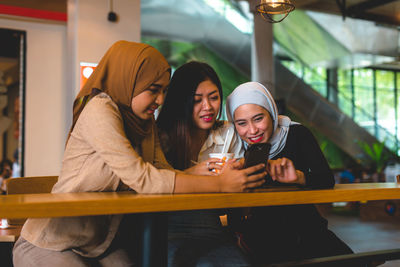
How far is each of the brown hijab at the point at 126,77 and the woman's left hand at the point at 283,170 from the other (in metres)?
0.60

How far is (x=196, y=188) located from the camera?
1312mm

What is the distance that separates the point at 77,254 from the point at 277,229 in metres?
0.92

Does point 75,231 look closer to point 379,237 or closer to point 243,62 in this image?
point 379,237

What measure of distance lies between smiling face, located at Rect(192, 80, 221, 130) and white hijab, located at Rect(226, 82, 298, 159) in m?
0.13

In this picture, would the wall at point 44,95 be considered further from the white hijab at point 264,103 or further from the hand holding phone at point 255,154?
the hand holding phone at point 255,154

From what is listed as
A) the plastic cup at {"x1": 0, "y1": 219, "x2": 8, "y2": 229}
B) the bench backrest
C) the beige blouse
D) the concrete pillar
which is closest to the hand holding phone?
the beige blouse

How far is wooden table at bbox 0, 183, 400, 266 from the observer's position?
99cm

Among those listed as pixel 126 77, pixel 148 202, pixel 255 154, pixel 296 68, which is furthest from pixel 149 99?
pixel 296 68

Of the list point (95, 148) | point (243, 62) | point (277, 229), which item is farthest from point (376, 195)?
point (243, 62)

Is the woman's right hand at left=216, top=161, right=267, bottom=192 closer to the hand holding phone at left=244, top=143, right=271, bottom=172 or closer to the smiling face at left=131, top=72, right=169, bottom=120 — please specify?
the hand holding phone at left=244, top=143, right=271, bottom=172

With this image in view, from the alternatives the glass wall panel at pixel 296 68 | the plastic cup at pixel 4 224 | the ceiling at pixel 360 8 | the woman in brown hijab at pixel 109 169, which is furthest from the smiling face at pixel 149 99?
the glass wall panel at pixel 296 68

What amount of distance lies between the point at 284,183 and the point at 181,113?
0.67 meters

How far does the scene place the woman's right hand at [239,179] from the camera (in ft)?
4.36

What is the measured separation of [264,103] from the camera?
2.17m
